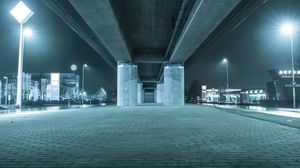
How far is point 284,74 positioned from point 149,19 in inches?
2140

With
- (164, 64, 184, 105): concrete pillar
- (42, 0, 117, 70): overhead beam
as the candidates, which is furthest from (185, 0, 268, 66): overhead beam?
(164, 64, 184, 105): concrete pillar

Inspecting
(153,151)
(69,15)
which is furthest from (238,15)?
(153,151)

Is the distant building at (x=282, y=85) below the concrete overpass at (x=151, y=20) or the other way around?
below

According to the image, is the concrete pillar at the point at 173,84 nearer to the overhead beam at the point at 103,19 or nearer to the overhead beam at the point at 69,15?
the overhead beam at the point at 103,19

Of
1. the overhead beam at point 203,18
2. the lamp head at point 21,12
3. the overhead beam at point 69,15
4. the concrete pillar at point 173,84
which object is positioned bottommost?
the concrete pillar at point 173,84

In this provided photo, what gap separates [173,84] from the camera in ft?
183

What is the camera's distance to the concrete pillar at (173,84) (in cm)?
5575

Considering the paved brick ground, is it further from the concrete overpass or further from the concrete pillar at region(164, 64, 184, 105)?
the concrete pillar at region(164, 64, 184, 105)

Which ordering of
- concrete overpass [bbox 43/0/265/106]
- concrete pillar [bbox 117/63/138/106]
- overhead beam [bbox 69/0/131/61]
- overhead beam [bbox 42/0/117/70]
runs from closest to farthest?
overhead beam [bbox 69/0/131/61] → concrete overpass [bbox 43/0/265/106] → overhead beam [bbox 42/0/117/70] → concrete pillar [bbox 117/63/138/106]

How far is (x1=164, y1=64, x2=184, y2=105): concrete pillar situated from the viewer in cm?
5575

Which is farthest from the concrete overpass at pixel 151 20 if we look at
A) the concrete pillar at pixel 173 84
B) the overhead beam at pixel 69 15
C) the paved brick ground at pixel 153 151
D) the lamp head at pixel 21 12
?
the paved brick ground at pixel 153 151

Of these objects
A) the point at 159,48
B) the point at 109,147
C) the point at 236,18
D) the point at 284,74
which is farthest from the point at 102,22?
the point at 284,74

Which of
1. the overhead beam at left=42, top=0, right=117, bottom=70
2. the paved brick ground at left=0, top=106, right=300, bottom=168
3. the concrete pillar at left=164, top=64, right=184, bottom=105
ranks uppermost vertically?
the overhead beam at left=42, top=0, right=117, bottom=70

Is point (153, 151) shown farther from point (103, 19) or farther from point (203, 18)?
point (103, 19)
